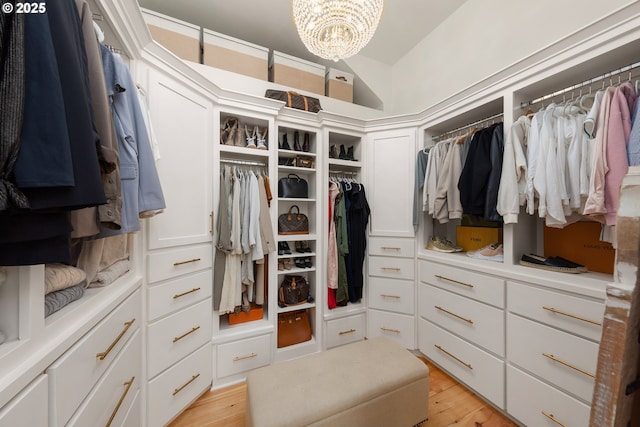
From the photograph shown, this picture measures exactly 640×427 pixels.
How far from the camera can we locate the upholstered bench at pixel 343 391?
3.17 ft

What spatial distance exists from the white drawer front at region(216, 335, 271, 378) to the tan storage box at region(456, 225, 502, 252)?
1.76 m

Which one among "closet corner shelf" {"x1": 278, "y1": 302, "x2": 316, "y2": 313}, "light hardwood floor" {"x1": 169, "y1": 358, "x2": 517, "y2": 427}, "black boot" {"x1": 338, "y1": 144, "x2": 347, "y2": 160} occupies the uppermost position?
"black boot" {"x1": 338, "y1": 144, "x2": 347, "y2": 160}

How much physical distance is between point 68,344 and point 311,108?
2.01 meters

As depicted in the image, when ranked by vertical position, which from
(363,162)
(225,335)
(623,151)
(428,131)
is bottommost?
(225,335)

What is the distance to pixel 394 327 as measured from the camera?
205 centimetres

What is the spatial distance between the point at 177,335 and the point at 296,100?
76.4 inches

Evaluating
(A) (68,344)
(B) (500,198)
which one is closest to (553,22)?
(B) (500,198)

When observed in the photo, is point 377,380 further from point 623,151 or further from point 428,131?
point 428,131

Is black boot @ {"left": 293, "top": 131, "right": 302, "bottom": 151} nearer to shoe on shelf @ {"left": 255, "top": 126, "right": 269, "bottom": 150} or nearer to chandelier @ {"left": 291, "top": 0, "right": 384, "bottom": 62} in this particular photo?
shoe on shelf @ {"left": 255, "top": 126, "right": 269, "bottom": 150}

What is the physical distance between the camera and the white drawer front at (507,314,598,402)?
106 centimetres

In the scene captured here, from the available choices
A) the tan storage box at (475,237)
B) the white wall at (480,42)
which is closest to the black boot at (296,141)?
the white wall at (480,42)

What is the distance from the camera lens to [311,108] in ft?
6.64

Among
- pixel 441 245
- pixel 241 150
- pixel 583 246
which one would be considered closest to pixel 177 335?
pixel 241 150

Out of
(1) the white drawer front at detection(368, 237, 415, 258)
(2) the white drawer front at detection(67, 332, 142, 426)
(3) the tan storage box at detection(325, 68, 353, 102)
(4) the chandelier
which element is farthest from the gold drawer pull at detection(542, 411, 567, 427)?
(3) the tan storage box at detection(325, 68, 353, 102)
